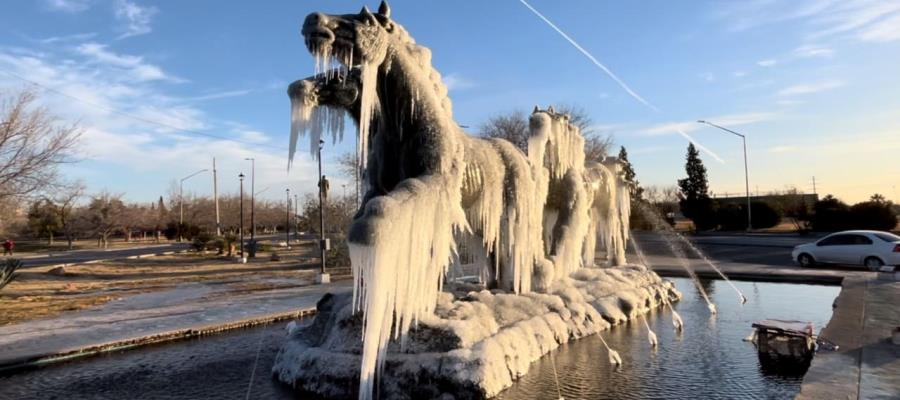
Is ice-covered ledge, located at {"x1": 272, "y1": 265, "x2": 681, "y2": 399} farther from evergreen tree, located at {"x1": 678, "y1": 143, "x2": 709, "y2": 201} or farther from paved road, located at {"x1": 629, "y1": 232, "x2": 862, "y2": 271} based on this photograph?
evergreen tree, located at {"x1": 678, "y1": 143, "x2": 709, "y2": 201}

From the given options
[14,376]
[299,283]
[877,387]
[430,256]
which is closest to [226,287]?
[299,283]

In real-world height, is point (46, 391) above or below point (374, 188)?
below

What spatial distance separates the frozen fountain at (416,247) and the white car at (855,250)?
14.5m

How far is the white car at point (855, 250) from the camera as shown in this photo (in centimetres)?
1830

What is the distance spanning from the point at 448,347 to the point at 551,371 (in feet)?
5.39

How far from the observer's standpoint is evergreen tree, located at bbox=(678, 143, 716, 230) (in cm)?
5134

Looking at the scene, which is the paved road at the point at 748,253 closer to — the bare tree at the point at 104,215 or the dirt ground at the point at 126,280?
the dirt ground at the point at 126,280

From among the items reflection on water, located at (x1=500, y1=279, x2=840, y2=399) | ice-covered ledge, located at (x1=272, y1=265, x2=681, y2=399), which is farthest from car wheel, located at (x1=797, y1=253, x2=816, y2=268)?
ice-covered ledge, located at (x1=272, y1=265, x2=681, y2=399)

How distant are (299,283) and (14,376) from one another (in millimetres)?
11702

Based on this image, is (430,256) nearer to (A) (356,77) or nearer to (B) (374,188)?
(B) (374,188)

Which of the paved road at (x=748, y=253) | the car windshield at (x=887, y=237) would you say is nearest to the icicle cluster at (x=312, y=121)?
the paved road at (x=748, y=253)

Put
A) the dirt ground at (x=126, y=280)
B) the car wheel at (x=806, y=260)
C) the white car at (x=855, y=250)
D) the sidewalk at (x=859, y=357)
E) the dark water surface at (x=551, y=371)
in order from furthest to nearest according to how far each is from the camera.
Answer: the car wheel at (x=806, y=260)
the white car at (x=855, y=250)
the dirt ground at (x=126, y=280)
the dark water surface at (x=551, y=371)
the sidewalk at (x=859, y=357)

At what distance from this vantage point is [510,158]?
27.7 feet

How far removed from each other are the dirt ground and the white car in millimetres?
17790
